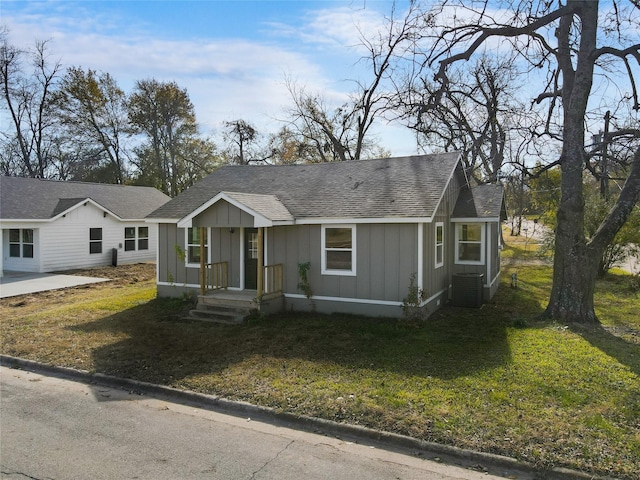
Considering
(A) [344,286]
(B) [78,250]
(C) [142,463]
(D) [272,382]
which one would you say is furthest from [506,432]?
(B) [78,250]

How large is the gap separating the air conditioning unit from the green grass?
36cm

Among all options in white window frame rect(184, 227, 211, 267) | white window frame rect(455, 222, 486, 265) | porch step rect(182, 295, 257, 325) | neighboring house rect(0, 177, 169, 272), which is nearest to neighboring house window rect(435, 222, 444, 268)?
white window frame rect(455, 222, 486, 265)

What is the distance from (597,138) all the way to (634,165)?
1070mm

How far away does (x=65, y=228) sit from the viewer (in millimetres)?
20609

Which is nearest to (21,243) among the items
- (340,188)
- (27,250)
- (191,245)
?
(27,250)

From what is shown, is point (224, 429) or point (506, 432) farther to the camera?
point (224, 429)

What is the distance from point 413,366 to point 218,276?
676 cm

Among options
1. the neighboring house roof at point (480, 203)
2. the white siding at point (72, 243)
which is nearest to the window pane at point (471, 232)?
the neighboring house roof at point (480, 203)

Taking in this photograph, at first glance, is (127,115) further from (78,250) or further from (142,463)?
(142,463)

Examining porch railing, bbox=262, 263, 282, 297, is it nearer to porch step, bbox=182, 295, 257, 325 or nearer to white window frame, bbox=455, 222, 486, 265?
porch step, bbox=182, 295, 257, 325

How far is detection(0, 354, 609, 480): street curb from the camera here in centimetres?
442

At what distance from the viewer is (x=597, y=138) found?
9867mm

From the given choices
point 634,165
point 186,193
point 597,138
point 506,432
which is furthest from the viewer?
point 186,193

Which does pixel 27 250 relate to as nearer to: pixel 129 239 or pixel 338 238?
pixel 129 239
